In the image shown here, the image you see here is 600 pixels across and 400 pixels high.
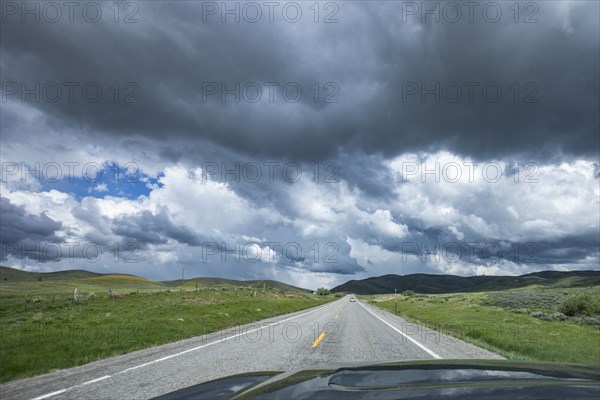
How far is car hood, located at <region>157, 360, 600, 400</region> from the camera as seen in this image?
295 cm

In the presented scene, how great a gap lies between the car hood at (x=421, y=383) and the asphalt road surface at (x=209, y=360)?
1054mm

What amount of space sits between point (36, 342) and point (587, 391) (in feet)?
49.6

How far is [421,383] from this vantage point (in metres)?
3.48

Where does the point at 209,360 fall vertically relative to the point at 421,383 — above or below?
below

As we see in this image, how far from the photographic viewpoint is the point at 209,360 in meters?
10.8

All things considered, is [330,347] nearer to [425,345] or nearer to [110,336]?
[425,345]

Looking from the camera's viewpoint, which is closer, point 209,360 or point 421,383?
Result: point 421,383

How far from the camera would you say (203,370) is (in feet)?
30.5

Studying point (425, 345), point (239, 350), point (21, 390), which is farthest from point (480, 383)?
point (425, 345)

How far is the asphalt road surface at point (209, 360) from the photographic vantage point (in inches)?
302

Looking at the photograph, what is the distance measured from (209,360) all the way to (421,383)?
8.40 metres

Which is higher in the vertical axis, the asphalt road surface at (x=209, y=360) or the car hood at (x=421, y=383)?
the car hood at (x=421, y=383)

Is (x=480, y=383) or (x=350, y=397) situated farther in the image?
(x=480, y=383)

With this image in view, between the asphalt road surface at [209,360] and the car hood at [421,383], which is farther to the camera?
the asphalt road surface at [209,360]
